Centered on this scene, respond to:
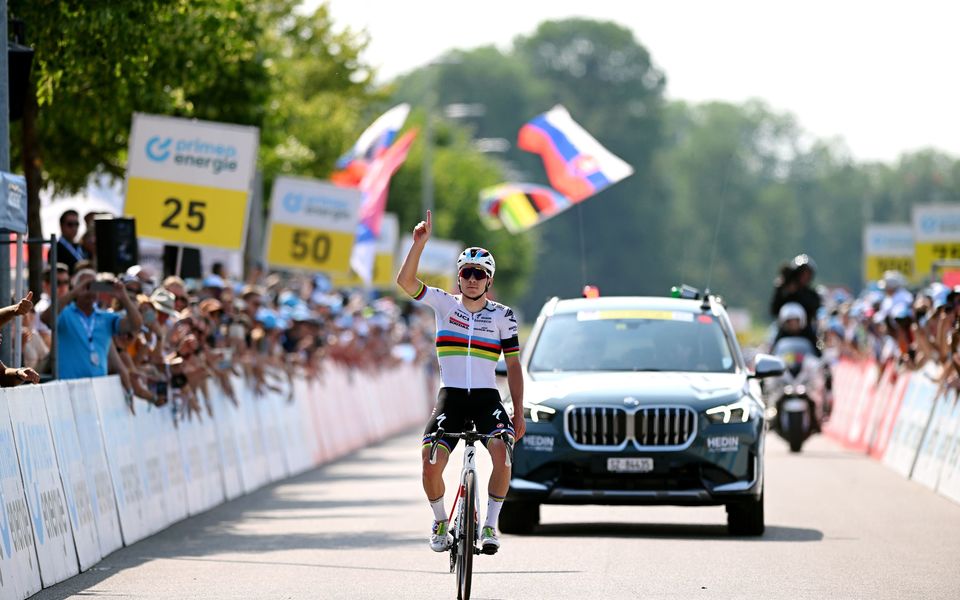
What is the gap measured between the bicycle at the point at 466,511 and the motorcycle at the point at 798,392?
16113 millimetres

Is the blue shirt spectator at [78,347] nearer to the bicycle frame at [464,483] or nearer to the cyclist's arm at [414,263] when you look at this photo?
the cyclist's arm at [414,263]

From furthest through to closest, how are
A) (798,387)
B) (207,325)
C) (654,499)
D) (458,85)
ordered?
(458,85), (798,387), (207,325), (654,499)

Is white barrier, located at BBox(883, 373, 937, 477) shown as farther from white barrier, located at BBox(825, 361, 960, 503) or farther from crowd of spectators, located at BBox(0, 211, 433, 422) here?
crowd of spectators, located at BBox(0, 211, 433, 422)

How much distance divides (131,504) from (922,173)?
12611cm

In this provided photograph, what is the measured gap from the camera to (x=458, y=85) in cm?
13912

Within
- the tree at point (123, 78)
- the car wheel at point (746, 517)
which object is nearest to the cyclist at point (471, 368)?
the car wheel at point (746, 517)

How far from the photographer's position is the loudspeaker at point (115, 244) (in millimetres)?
19547

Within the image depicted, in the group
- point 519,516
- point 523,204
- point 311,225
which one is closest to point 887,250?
point 523,204

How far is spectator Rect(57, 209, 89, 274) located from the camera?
20172 millimetres

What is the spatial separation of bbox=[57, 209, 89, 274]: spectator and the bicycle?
7731mm

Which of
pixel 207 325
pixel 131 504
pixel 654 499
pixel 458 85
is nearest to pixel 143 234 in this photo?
pixel 207 325

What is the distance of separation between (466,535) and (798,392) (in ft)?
55.1

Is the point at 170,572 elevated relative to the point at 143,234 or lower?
lower

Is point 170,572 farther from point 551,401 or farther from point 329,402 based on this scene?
point 329,402
